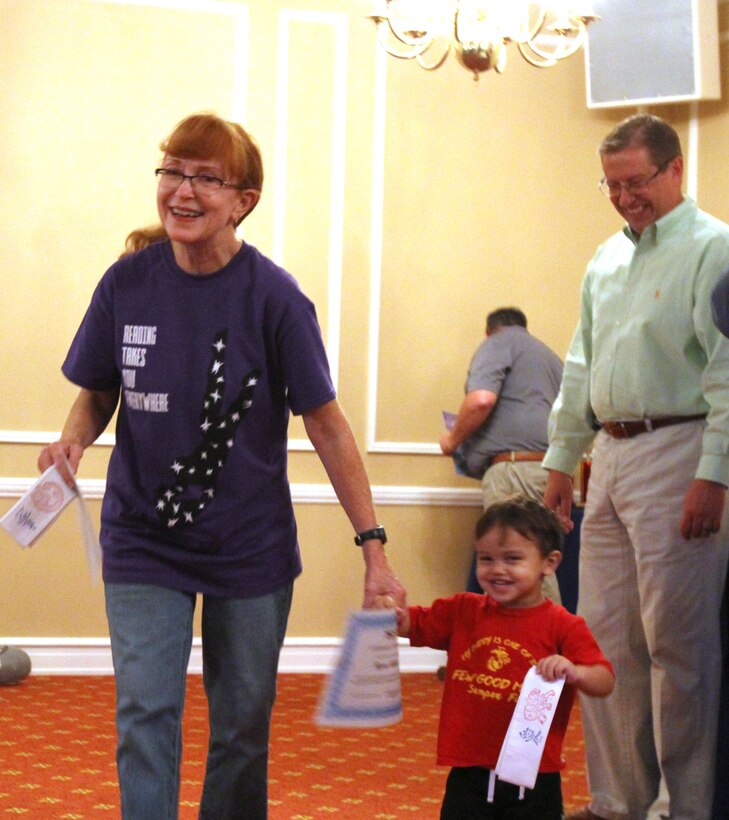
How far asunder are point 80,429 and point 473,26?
3484mm

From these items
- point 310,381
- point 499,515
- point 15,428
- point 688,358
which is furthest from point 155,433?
point 15,428

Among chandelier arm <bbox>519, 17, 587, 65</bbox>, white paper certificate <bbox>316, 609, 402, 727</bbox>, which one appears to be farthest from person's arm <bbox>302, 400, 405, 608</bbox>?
chandelier arm <bbox>519, 17, 587, 65</bbox>

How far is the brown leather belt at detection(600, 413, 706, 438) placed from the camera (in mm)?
3080

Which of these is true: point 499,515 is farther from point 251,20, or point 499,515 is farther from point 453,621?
point 251,20

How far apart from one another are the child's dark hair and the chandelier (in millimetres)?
3129

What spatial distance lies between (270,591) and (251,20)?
4081 mm

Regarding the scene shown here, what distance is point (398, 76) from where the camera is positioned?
593 cm

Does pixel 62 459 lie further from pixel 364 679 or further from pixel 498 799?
pixel 498 799

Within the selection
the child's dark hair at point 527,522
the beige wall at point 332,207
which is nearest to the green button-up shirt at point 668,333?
the child's dark hair at point 527,522

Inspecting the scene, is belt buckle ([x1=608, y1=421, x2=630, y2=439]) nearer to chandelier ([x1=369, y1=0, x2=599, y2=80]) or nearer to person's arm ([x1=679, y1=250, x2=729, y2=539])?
person's arm ([x1=679, y1=250, x2=729, y2=539])

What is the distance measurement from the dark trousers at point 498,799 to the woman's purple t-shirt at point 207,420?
544mm

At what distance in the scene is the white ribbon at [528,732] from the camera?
2.26m

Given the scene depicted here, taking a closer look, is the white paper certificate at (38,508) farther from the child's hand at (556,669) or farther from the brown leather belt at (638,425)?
the brown leather belt at (638,425)

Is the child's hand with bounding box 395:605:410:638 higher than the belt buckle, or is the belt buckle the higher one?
the belt buckle
